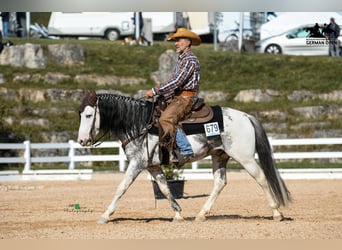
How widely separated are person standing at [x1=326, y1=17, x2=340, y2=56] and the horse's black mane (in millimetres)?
16243

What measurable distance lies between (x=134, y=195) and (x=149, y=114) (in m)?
5.33

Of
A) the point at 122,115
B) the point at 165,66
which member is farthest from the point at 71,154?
the point at 122,115

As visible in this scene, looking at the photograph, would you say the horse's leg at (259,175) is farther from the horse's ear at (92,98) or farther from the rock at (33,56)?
the rock at (33,56)

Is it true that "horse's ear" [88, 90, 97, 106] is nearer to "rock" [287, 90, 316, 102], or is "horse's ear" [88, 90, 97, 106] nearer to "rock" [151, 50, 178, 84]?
"rock" [287, 90, 316, 102]

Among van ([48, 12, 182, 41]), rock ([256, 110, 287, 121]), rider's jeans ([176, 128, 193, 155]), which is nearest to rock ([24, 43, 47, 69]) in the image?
van ([48, 12, 182, 41])

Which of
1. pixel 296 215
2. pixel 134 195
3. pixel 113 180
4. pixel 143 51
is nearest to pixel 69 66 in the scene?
pixel 143 51

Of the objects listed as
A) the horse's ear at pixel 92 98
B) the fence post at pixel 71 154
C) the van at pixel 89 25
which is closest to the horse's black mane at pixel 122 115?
the horse's ear at pixel 92 98

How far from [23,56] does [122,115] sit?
22929mm

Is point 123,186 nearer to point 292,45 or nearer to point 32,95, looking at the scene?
point 32,95

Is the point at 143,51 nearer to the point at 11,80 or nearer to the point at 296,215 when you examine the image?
the point at 11,80

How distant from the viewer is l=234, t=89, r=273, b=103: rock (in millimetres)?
30203

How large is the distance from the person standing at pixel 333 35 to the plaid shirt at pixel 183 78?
1598cm

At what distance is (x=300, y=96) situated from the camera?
3047 centimetres

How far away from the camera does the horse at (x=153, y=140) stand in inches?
423
